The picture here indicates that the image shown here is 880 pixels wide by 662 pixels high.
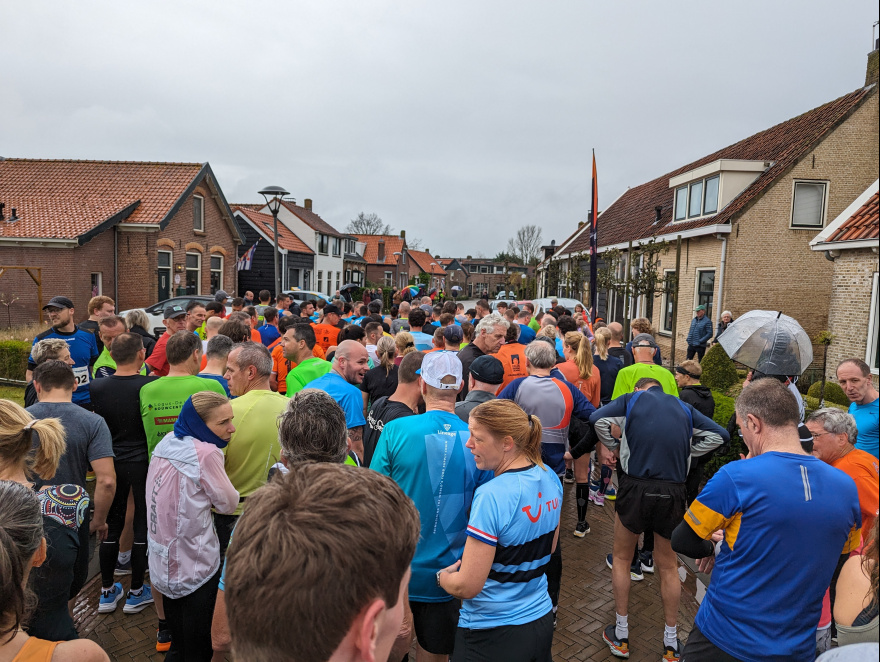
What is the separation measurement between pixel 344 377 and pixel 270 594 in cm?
338

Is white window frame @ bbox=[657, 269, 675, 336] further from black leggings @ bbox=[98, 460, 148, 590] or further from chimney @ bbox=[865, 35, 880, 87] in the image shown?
black leggings @ bbox=[98, 460, 148, 590]

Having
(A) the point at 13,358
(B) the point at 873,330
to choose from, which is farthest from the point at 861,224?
(A) the point at 13,358

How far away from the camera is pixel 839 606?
78.1 inches

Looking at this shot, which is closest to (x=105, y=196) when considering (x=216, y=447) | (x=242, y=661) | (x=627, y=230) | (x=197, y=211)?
(x=197, y=211)

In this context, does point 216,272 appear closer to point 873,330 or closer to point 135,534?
point 135,534

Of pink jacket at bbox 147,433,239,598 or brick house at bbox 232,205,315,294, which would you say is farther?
brick house at bbox 232,205,315,294

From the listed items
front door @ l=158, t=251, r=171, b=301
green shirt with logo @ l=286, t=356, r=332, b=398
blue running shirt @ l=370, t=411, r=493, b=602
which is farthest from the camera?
front door @ l=158, t=251, r=171, b=301

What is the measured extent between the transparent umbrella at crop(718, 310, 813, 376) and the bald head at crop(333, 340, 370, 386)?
3.14 metres

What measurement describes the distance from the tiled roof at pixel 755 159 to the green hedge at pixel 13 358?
17.6 m

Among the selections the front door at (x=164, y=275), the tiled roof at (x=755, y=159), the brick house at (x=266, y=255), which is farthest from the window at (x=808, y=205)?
the brick house at (x=266, y=255)

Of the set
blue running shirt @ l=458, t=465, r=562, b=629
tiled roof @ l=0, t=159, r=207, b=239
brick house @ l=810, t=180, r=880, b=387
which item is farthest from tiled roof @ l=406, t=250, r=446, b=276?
blue running shirt @ l=458, t=465, r=562, b=629

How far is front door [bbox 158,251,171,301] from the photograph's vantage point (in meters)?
22.2

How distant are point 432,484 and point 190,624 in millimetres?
1565

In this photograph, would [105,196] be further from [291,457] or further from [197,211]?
[291,457]
